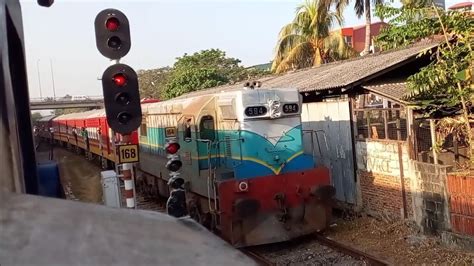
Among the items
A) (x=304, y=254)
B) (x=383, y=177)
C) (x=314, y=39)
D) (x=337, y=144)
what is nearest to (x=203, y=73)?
(x=314, y=39)

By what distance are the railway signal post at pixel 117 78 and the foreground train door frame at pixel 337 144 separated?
6301mm

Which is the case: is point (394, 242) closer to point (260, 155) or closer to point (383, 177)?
point (383, 177)

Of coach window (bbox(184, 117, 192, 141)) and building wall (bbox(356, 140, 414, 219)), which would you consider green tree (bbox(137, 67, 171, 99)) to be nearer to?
coach window (bbox(184, 117, 192, 141))

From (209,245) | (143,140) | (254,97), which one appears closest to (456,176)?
(254,97)

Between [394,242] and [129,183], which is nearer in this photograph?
[129,183]

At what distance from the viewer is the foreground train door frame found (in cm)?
1155

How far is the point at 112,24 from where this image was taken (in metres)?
5.94

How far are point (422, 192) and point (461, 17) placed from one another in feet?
10.3

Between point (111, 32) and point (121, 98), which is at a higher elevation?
point (111, 32)

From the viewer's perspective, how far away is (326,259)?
28.0ft

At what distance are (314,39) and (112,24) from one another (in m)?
21.2

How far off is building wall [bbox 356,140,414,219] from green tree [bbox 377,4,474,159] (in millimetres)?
1402

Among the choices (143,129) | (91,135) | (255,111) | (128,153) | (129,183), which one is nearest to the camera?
(128,153)

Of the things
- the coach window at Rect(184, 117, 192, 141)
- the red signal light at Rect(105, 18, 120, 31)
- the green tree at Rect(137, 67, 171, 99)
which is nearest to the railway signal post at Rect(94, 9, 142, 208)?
the red signal light at Rect(105, 18, 120, 31)
